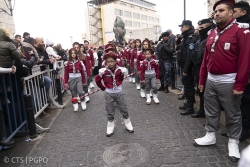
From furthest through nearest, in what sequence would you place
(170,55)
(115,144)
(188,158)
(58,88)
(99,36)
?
(99,36), (170,55), (58,88), (115,144), (188,158)

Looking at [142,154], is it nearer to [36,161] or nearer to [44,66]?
[36,161]

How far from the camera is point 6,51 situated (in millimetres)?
3562

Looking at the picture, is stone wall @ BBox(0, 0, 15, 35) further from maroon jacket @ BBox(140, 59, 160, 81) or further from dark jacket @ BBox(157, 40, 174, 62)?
dark jacket @ BBox(157, 40, 174, 62)

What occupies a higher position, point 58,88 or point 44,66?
point 44,66

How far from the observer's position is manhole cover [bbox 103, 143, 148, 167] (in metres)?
3.04

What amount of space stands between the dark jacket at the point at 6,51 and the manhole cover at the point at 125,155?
2.41 m

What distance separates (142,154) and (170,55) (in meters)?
4.93

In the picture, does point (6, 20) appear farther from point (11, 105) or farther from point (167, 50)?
point (167, 50)

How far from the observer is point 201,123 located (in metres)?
4.43

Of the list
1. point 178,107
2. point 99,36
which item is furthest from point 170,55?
point 99,36

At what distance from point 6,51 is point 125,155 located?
2.80m

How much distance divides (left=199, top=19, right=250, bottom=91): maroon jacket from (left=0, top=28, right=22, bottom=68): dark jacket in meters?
3.42

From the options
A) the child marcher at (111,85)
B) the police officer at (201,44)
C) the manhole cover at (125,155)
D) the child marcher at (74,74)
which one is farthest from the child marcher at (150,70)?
the manhole cover at (125,155)

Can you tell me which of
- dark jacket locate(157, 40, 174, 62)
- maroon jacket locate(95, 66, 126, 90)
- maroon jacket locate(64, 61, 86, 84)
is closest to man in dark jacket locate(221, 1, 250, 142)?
maroon jacket locate(95, 66, 126, 90)
